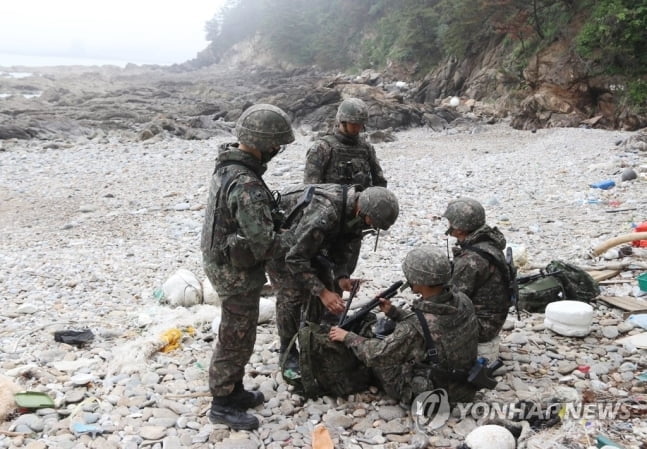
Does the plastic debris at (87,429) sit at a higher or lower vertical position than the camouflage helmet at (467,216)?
lower

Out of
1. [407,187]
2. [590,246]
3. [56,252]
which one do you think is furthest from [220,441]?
[407,187]

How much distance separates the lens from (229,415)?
3.37 metres

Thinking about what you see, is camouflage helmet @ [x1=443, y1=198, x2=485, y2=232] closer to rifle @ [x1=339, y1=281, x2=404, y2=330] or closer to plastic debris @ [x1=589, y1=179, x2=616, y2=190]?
rifle @ [x1=339, y1=281, x2=404, y2=330]

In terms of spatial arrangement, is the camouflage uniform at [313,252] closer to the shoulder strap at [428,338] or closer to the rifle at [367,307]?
the rifle at [367,307]

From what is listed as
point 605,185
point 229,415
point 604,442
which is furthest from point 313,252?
point 605,185

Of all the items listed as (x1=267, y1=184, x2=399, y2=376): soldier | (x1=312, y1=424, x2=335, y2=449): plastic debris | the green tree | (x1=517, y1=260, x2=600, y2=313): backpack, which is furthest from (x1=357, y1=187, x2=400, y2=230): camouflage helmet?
the green tree

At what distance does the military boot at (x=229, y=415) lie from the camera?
131 inches

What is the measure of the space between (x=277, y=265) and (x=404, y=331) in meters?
1.07

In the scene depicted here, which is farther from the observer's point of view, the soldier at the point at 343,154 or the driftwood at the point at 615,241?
the driftwood at the point at 615,241

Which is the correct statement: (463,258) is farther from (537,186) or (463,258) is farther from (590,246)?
(537,186)

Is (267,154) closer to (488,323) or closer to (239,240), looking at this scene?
(239,240)

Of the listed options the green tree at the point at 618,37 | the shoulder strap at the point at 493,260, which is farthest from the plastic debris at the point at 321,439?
the green tree at the point at 618,37

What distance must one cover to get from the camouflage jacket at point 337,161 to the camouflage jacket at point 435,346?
1.85 meters

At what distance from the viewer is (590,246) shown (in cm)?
671
